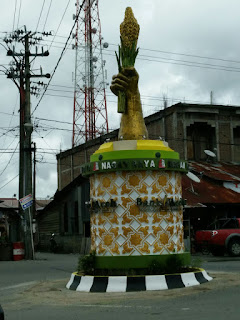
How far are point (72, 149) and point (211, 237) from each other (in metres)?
25.6

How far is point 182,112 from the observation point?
34906mm

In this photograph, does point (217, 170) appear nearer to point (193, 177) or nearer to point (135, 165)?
point (193, 177)

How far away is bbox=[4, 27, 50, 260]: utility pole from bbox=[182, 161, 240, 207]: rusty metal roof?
27.4 ft

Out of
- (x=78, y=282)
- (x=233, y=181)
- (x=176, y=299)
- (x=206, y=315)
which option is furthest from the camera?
(x=233, y=181)

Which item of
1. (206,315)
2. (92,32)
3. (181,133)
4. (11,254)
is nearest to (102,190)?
(206,315)

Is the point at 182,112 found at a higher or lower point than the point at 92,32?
lower

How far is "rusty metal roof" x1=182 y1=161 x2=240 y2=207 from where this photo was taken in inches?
1110

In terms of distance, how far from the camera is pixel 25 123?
1112 inches

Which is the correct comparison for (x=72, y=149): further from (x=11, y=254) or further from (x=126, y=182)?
(x=126, y=182)

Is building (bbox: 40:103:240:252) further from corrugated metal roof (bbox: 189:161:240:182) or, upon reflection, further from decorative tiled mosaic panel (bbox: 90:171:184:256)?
decorative tiled mosaic panel (bbox: 90:171:184:256)

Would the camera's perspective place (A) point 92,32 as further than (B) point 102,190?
Yes

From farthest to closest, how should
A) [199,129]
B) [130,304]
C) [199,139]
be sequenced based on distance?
1. [199,129]
2. [199,139]
3. [130,304]

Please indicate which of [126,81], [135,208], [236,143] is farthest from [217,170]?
[135,208]

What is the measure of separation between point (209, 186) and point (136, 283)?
19610 millimetres
